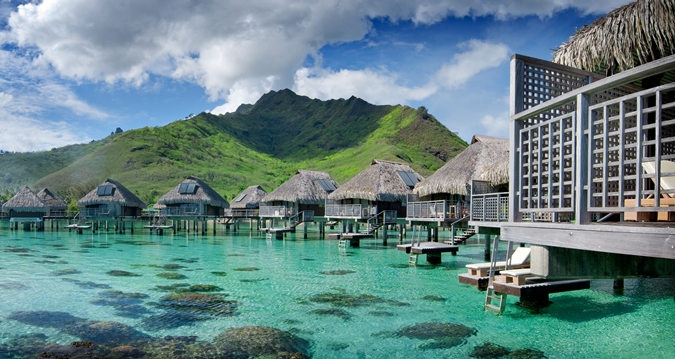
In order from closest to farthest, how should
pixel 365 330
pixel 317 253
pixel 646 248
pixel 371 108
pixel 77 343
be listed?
1. pixel 646 248
2. pixel 77 343
3. pixel 365 330
4. pixel 317 253
5. pixel 371 108

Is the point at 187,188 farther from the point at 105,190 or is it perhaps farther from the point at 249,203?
the point at 105,190

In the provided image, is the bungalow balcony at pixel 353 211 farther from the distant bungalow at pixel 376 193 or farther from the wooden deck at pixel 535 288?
the wooden deck at pixel 535 288

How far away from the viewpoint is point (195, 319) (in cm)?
930

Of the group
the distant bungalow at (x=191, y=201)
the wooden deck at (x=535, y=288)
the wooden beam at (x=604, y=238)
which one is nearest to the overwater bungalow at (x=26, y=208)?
the distant bungalow at (x=191, y=201)

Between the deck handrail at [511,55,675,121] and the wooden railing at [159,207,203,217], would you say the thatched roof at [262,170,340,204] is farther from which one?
the deck handrail at [511,55,675,121]

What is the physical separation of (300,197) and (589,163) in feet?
103

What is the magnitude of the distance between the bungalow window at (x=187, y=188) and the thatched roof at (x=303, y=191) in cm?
728

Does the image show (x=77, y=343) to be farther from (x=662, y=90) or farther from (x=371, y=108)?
(x=371, y=108)

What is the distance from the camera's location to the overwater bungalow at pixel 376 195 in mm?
28047

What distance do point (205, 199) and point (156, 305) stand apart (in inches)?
1224

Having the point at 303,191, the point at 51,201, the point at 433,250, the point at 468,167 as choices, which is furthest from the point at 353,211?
the point at 51,201

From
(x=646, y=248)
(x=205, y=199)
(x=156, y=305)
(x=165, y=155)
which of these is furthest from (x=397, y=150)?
(x=646, y=248)

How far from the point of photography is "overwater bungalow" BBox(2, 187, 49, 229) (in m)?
42.6

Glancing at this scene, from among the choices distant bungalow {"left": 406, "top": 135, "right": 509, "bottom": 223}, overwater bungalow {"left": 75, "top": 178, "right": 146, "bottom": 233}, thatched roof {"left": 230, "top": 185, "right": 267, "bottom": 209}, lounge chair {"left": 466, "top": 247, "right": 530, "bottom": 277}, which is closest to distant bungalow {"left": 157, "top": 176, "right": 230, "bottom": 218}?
overwater bungalow {"left": 75, "top": 178, "right": 146, "bottom": 233}
